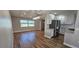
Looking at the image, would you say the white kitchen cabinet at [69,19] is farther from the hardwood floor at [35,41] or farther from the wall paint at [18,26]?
the wall paint at [18,26]

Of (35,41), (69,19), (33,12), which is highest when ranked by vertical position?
(33,12)

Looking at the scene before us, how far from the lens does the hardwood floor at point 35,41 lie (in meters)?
1.14

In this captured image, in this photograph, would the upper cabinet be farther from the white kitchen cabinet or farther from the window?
the window

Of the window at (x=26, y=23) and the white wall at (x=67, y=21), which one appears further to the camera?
the window at (x=26, y=23)

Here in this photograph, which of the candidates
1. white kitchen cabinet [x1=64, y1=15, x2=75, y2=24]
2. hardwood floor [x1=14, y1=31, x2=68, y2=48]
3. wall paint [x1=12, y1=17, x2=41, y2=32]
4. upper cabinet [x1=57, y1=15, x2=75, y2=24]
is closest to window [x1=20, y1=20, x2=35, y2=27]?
wall paint [x1=12, y1=17, x2=41, y2=32]

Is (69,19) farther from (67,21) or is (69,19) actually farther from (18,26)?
(18,26)

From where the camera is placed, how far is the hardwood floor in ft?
3.73

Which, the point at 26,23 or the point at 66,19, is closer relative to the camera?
the point at 66,19

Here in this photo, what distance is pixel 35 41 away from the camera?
124 cm

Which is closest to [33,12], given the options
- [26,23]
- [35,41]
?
[26,23]

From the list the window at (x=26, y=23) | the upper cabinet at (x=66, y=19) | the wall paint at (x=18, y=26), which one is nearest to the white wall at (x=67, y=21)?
the upper cabinet at (x=66, y=19)
